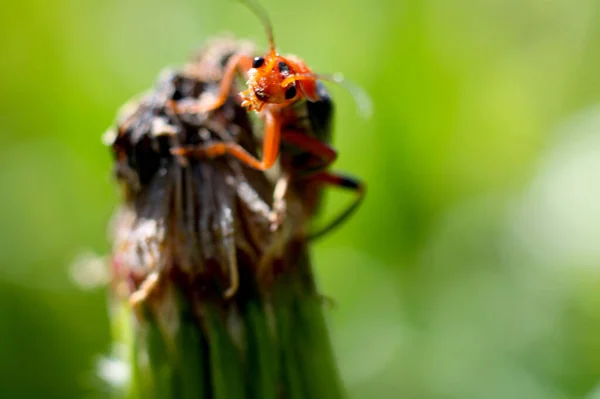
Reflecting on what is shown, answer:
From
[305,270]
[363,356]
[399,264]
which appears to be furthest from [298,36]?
[305,270]

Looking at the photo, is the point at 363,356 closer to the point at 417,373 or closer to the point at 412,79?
the point at 417,373

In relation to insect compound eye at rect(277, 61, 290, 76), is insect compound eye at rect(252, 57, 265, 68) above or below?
above

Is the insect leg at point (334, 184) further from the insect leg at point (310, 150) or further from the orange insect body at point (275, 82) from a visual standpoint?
the orange insect body at point (275, 82)

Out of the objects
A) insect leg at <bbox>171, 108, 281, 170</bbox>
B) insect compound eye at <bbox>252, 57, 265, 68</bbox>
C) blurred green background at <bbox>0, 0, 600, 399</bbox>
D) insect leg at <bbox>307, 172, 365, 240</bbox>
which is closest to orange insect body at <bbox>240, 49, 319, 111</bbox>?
insect compound eye at <bbox>252, 57, 265, 68</bbox>

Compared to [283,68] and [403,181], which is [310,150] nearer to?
[283,68]

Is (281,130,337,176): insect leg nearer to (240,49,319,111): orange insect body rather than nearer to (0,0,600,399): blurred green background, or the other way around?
(240,49,319,111): orange insect body

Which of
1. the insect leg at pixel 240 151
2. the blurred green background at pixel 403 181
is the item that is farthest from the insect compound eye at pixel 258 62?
the blurred green background at pixel 403 181
